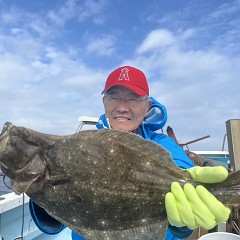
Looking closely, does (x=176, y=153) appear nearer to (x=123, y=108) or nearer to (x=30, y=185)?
(x=123, y=108)

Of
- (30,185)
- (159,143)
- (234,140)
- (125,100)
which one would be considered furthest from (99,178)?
(234,140)

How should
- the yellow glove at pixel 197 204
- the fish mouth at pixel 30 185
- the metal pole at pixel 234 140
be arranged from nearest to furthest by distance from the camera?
1. the yellow glove at pixel 197 204
2. the fish mouth at pixel 30 185
3. the metal pole at pixel 234 140

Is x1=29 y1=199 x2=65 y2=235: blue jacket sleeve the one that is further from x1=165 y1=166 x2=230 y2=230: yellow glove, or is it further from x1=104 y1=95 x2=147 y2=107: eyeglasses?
x1=104 y1=95 x2=147 y2=107: eyeglasses

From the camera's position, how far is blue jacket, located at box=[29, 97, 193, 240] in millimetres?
3225

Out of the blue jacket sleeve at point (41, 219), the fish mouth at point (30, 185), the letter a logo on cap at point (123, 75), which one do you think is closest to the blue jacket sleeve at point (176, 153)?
the letter a logo on cap at point (123, 75)

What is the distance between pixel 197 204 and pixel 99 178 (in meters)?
0.82

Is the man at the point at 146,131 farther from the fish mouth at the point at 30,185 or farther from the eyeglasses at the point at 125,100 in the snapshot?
the fish mouth at the point at 30,185

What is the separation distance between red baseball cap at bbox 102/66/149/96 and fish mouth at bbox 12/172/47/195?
156 cm

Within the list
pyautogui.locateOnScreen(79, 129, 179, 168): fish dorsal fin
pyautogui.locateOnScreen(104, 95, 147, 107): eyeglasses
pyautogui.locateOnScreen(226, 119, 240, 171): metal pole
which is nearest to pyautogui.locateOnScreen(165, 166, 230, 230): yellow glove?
pyautogui.locateOnScreen(79, 129, 179, 168): fish dorsal fin

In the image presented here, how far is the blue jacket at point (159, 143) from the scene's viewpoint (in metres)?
3.22

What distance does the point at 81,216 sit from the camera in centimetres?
264

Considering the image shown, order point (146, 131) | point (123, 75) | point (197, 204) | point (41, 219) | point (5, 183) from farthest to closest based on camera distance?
point (146, 131) → point (123, 75) → point (5, 183) → point (41, 219) → point (197, 204)

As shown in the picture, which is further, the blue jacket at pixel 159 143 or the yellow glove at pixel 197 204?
the blue jacket at pixel 159 143

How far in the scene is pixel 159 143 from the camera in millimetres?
3576
